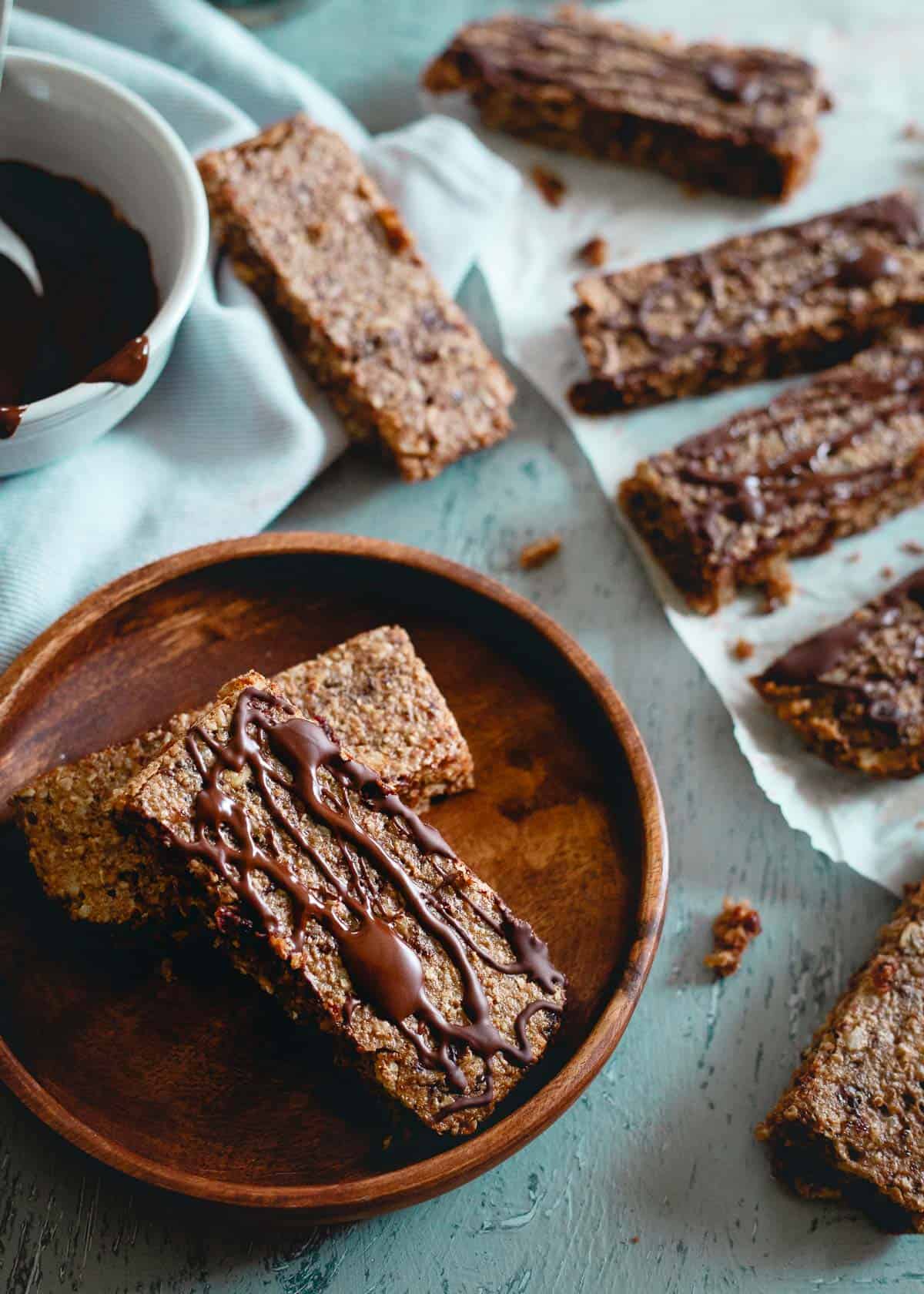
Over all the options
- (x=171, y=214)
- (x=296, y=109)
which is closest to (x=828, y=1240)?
(x=171, y=214)

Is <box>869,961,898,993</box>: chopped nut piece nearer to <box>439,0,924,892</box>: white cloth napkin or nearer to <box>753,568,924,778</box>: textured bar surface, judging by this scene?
<box>439,0,924,892</box>: white cloth napkin

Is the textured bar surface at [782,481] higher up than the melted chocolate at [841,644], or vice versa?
the textured bar surface at [782,481]

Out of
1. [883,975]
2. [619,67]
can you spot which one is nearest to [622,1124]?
[883,975]

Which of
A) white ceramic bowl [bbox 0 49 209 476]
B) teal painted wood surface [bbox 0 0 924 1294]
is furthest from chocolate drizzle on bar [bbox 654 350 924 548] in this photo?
white ceramic bowl [bbox 0 49 209 476]

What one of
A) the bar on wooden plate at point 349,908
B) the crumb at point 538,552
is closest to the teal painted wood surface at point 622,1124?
the crumb at point 538,552

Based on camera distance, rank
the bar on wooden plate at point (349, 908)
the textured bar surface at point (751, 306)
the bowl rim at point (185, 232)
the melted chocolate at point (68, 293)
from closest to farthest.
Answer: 1. the bar on wooden plate at point (349, 908)
2. the bowl rim at point (185, 232)
3. the melted chocolate at point (68, 293)
4. the textured bar surface at point (751, 306)

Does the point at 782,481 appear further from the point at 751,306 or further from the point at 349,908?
the point at 349,908

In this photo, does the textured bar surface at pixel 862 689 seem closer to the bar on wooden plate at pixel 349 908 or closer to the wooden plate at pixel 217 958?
the wooden plate at pixel 217 958
